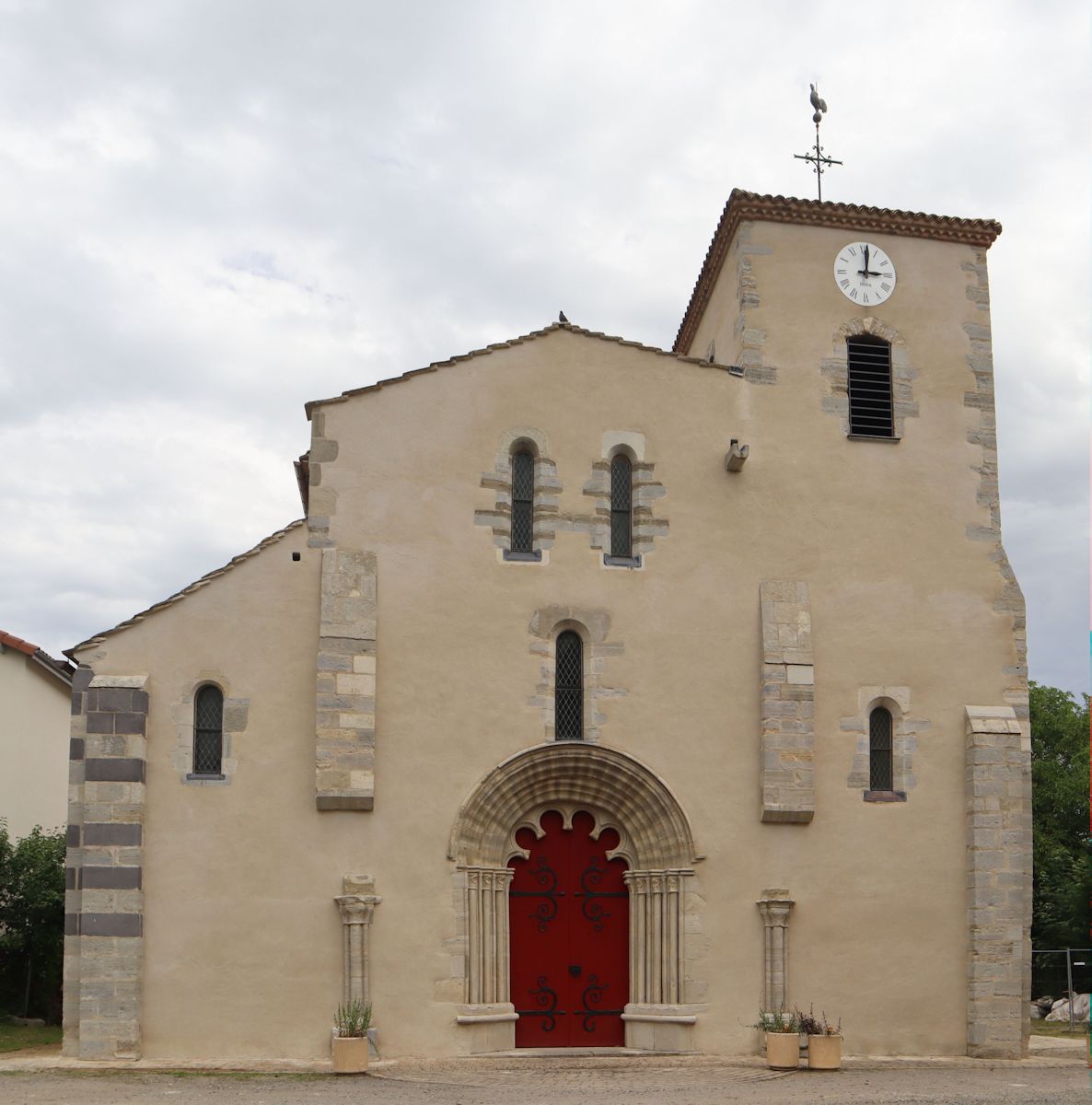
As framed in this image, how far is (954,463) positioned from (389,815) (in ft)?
25.3

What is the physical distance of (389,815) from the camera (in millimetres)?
14133

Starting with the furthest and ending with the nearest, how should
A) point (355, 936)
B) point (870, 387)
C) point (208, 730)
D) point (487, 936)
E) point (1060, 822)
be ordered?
point (1060, 822) < point (870, 387) < point (487, 936) < point (208, 730) < point (355, 936)

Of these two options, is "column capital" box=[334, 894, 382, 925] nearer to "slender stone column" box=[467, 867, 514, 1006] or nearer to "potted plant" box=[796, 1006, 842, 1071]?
"slender stone column" box=[467, 867, 514, 1006]

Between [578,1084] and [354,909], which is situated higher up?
[354,909]

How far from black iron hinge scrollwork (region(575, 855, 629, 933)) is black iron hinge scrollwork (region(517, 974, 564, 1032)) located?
81 centimetres

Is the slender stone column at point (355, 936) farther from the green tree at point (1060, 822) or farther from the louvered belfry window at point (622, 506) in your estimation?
the green tree at point (1060, 822)

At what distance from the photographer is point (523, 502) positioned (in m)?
15.3

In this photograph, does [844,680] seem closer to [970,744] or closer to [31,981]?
[970,744]

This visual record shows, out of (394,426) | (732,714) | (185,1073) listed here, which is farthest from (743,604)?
(185,1073)

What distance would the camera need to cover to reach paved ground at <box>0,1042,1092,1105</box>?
11516 millimetres

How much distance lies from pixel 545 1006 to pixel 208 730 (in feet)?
15.2

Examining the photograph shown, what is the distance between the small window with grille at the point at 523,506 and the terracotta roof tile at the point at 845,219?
3891mm

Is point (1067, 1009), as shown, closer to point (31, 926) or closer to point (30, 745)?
point (31, 926)

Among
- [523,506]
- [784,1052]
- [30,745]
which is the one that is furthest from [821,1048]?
[30,745]
